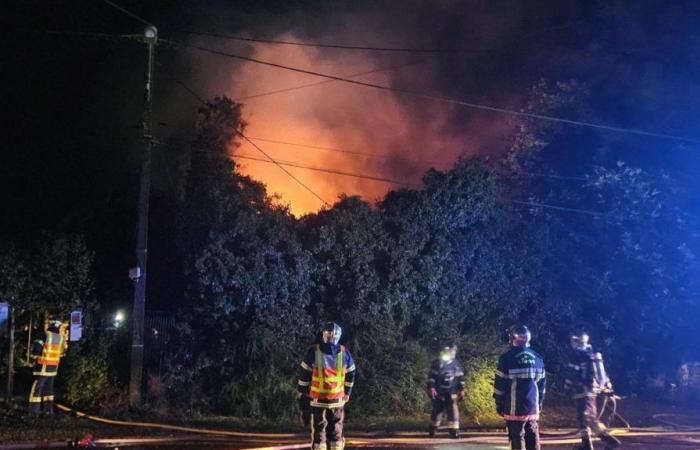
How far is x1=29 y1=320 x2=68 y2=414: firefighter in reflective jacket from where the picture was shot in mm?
11008

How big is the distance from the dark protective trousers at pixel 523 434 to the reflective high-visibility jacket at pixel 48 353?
7.97 meters

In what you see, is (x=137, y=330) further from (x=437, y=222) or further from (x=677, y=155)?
(x=677, y=155)

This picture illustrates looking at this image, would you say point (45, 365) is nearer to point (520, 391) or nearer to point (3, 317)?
point (3, 317)

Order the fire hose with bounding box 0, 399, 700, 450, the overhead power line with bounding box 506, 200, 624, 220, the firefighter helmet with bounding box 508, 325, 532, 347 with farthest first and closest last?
1. the overhead power line with bounding box 506, 200, 624, 220
2. the fire hose with bounding box 0, 399, 700, 450
3. the firefighter helmet with bounding box 508, 325, 532, 347

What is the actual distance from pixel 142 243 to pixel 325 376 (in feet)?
20.2

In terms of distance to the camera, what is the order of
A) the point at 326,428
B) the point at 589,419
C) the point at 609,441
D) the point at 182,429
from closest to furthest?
1. the point at 326,428
2. the point at 589,419
3. the point at 609,441
4. the point at 182,429

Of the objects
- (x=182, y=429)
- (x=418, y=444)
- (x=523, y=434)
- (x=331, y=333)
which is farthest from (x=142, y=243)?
(x=523, y=434)

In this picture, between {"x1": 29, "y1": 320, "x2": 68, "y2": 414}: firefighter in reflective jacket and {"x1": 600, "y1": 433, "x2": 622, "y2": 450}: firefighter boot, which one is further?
{"x1": 29, "y1": 320, "x2": 68, "y2": 414}: firefighter in reflective jacket

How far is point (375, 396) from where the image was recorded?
12781 millimetres

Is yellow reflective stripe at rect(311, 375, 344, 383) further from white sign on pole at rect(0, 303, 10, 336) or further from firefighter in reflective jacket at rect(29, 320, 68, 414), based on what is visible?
white sign on pole at rect(0, 303, 10, 336)

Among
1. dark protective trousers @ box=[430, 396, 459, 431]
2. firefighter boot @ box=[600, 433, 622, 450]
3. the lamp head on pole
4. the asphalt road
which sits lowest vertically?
the asphalt road

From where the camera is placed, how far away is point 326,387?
783 cm

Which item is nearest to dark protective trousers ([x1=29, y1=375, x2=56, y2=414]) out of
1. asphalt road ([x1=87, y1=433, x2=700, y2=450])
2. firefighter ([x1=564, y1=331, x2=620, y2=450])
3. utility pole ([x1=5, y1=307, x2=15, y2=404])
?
utility pole ([x1=5, y1=307, x2=15, y2=404])

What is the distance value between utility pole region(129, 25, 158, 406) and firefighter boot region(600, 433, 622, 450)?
27.4ft
